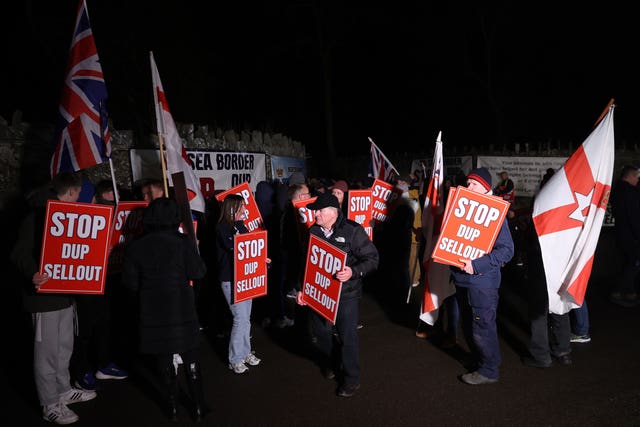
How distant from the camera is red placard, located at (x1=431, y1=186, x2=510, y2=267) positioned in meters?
4.46

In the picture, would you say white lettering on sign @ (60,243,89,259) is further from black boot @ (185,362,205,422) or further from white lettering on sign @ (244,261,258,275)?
white lettering on sign @ (244,261,258,275)

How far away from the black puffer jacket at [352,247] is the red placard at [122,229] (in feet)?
7.06

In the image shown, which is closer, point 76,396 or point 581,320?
point 76,396

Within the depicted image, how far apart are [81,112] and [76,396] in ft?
9.95

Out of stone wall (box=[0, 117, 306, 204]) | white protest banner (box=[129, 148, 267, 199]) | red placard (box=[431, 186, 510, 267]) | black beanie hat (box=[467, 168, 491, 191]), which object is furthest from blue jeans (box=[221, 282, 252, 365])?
white protest banner (box=[129, 148, 267, 199])

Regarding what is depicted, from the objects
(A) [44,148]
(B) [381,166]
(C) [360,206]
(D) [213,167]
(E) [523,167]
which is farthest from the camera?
(E) [523,167]

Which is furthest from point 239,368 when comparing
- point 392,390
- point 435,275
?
point 435,275

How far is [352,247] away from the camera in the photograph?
177 inches

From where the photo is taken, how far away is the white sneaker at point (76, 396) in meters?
4.43

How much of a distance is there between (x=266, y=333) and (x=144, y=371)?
5.57ft

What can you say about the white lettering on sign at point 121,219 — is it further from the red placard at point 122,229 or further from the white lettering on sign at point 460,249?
the white lettering on sign at point 460,249

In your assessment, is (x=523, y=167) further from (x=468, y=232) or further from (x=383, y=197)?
(x=468, y=232)

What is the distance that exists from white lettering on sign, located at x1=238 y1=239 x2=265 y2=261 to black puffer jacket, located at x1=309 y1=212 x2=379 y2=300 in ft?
2.64

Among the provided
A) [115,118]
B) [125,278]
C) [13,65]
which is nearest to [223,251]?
[125,278]
